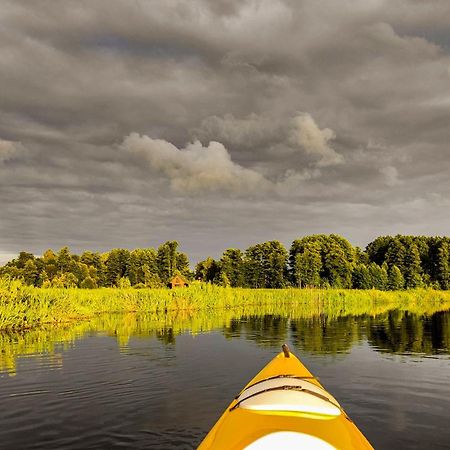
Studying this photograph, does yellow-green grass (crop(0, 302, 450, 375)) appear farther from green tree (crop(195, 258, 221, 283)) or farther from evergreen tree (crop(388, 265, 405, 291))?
green tree (crop(195, 258, 221, 283))

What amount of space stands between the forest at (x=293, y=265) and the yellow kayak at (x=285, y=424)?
73257 millimetres

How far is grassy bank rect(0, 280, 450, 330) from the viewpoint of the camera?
25281 millimetres

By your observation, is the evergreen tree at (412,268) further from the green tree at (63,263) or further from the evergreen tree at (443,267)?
the green tree at (63,263)

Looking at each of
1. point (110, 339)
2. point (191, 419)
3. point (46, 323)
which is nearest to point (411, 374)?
point (191, 419)

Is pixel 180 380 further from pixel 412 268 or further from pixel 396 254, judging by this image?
pixel 396 254

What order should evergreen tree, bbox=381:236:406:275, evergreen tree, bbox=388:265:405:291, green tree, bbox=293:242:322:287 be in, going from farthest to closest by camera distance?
evergreen tree, bbox=381:236:406:275 < green tree, bbox=293:242:322:287 < evergreen tree, bbox=388:265:405:291

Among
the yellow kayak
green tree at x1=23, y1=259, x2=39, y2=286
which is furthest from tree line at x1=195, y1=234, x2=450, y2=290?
the yellow kayak

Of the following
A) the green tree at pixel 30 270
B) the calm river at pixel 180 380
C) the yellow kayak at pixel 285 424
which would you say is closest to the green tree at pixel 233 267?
the green tree at pixel 30 270

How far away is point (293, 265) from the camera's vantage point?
3669 inches

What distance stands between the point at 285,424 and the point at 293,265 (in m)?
89.1

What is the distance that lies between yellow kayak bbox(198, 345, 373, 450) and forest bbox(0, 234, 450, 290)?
240ft

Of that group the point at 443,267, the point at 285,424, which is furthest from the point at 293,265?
the point at 285,424

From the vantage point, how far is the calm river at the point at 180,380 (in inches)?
352

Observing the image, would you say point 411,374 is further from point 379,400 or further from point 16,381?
point 16,381
